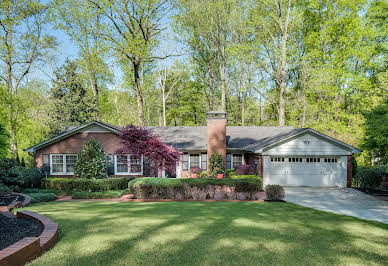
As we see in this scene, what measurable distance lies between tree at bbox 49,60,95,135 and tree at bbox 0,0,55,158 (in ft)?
10.1

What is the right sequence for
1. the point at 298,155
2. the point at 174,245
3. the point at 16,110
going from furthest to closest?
the point at 16,110 → the point at 298,155 → the point at 174,245

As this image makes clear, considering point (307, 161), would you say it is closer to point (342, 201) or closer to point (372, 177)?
point (372, 177)

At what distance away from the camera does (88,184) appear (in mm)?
15352

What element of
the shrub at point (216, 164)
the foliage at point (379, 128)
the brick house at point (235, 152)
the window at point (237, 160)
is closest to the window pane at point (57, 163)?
the brick house at point (235, 152)

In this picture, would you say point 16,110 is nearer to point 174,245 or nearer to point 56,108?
point 56,108

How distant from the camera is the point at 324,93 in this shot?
90.1 ft

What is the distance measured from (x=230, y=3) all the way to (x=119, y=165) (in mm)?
22863

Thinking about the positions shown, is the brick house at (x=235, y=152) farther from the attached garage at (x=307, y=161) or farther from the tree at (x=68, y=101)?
the tree at (x=68, y=101)

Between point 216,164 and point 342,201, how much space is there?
27.7ft

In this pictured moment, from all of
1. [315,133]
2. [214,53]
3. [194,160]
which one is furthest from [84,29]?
[315,133]

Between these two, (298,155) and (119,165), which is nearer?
(298,155)

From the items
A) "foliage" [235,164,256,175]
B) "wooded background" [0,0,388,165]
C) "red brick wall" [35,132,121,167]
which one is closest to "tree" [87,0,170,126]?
"wooded background" [0,0,388,165]

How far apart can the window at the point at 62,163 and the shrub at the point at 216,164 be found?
34.5 feet

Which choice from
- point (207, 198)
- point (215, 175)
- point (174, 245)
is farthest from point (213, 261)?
point (215, 175)
